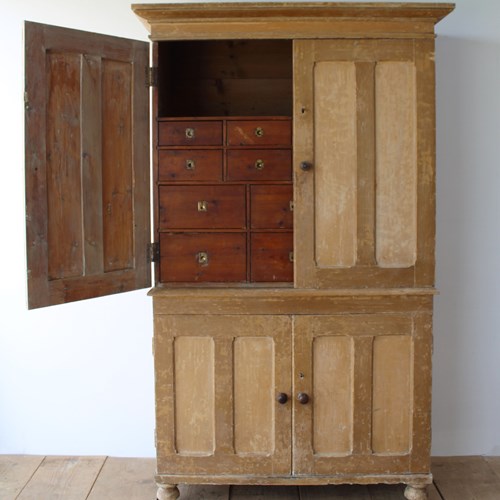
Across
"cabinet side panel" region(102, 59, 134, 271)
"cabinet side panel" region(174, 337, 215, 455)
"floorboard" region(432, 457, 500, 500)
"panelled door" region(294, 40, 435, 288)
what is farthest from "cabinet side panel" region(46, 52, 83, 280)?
"floorboard" region(432, 457, 500, 500)

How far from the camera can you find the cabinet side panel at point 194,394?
2.42m

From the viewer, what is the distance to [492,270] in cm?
289

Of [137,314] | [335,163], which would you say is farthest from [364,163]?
[137,314]

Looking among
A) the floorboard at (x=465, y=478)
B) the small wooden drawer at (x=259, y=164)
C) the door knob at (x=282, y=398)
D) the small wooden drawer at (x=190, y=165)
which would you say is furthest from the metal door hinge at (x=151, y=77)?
the floorboard at (x=465, y=478)

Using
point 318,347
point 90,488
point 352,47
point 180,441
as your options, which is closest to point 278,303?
point 318,347

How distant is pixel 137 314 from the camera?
2.93 m

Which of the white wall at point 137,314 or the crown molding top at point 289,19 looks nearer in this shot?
the crown molding top at point 289,19

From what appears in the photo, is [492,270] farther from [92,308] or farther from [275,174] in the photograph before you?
[92,308]

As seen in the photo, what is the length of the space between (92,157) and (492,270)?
1.83 m

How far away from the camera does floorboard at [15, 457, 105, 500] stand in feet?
8.60

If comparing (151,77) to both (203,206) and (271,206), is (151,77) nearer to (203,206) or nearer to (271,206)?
(203,206)

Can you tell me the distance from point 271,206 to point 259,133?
0.28m

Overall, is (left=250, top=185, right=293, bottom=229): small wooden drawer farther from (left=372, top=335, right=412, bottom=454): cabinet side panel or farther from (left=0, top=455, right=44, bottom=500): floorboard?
(left=0, top=455, right=44, bottom=500): floorboard

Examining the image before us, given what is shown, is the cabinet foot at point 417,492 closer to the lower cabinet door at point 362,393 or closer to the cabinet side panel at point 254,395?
the lower cabinet door at point 362,393
